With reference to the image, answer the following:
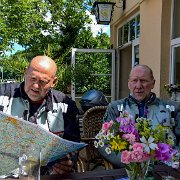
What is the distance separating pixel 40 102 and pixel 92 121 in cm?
89

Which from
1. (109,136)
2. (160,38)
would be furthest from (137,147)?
(160,38)

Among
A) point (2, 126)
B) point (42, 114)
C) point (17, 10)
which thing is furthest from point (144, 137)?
point (17, 10)

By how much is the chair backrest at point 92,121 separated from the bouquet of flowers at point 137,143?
154 cm

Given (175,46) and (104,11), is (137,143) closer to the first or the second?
(175,46)

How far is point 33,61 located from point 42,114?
33 cm

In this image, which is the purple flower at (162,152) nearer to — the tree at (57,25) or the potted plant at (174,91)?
the potted plant at (174,91)


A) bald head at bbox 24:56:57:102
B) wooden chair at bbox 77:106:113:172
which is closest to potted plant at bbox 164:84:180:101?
wooden chair at bbox 77:106:113:172

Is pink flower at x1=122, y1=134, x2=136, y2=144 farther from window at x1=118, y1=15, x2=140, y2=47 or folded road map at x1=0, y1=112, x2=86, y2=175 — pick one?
window at x1=118, y1=15, x2=140, y2=47

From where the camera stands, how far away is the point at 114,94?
8.13 meters

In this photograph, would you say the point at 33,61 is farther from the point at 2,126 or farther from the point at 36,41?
the point at 36,41

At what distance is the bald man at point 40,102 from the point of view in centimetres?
204

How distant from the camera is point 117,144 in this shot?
1.26 meters

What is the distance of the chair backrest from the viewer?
9.37ft

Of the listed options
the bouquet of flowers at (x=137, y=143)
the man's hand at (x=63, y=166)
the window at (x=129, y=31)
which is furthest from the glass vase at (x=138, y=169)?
the window at (x=129, y=31)
